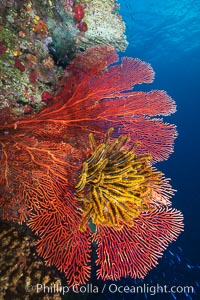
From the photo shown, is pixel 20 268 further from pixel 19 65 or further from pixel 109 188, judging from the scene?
pixel 19 65

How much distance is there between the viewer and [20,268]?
11.7 feet

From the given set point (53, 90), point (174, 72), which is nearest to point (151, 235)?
point (53, 90)

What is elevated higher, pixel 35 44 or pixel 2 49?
pixel 35 44

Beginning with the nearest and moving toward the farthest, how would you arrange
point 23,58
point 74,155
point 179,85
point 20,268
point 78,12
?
point 74,155 → point 20,268 → point 23,58 → point 78,12 → point 179,85

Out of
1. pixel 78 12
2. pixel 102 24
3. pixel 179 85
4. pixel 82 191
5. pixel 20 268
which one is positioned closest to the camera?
pixel 82 191

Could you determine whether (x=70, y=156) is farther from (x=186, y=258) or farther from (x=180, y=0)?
(x=180, y=0)

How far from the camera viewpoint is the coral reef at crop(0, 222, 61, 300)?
336cm

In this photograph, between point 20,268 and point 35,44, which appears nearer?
point 20,268

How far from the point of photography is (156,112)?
4.55m

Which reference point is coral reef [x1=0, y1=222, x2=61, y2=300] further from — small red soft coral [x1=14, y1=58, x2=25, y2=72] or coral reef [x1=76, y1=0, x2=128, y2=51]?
coral reef [x1=76, y1=0, x2=128, y2=51]

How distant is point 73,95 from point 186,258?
1756 cm

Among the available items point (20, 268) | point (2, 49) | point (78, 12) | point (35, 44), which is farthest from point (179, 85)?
point (20, 268)

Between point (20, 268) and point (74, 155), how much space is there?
1.95 m

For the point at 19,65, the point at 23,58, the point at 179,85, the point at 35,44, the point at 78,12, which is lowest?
the point at 19,65
